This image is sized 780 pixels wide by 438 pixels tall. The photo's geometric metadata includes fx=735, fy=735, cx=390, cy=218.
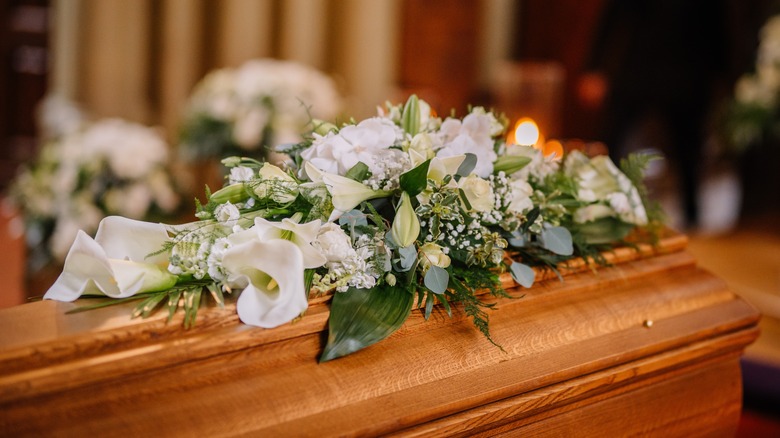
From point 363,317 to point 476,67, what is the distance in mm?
4319

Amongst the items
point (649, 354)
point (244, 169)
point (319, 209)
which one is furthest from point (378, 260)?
point (649, 354)

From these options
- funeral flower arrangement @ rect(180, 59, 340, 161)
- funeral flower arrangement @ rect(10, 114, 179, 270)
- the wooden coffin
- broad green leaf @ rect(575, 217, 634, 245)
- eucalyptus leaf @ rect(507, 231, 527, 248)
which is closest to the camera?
the wooden coffin

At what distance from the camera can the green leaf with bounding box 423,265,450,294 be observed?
1.07 m

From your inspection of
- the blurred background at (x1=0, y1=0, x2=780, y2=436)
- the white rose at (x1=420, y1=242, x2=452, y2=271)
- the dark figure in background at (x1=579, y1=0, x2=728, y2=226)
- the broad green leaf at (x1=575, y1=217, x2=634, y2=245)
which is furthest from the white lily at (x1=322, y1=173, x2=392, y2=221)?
the dark figure in background at (x1=579, y1=0, x2=728, y2=226)

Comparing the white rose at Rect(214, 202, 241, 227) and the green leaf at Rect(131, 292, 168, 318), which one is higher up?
the white rose at Rect(214, 202, 241, 227)

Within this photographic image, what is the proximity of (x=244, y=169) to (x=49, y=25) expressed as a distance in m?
4.40

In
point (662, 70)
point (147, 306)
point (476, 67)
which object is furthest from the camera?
point (476, 67)

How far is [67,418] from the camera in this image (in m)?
0.84

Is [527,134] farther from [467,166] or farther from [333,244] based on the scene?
[333,244]

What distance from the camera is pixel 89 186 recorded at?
2.63 metres

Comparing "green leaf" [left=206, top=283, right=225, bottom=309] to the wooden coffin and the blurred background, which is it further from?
the blurred background

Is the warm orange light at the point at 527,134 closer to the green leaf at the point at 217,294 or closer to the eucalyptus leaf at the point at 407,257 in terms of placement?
the eucalyptus leaf at the point at 407,257

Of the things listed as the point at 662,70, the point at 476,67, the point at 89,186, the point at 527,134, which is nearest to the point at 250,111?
the point at 89,186

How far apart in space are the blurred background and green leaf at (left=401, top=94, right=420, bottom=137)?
2.78 m
